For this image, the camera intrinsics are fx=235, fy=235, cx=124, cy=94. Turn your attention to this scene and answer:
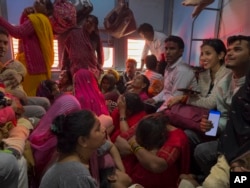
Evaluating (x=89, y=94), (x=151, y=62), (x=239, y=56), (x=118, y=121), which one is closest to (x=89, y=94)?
(x=89, y=94)

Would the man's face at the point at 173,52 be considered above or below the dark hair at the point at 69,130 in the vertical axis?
above

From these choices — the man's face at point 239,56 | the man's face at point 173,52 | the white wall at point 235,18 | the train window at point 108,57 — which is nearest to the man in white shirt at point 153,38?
the train window at point 108,57

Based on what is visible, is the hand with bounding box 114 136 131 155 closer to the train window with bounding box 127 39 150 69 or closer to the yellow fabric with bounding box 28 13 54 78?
the yellow fabric with bounding box 28 13 54 78

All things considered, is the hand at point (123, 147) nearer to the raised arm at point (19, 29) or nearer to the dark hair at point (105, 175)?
the dark hair at point (105, 175)

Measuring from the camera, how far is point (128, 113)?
1.97 meters

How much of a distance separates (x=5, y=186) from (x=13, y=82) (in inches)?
37.5

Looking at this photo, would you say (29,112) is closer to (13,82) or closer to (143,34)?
(13,82)

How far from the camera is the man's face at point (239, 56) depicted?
1510mm

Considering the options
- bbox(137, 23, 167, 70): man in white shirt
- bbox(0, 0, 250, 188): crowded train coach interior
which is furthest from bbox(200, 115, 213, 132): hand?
bbox(137, 23, 167, 70): man in white shirt

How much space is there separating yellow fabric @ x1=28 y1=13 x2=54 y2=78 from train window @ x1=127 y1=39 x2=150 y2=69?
2.02 metres

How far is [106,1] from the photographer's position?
395 centimetres

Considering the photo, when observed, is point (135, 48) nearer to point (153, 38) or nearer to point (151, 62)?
point (153, 38)

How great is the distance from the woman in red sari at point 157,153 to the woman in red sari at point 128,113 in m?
0.31

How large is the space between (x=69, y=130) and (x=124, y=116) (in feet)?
2.89
